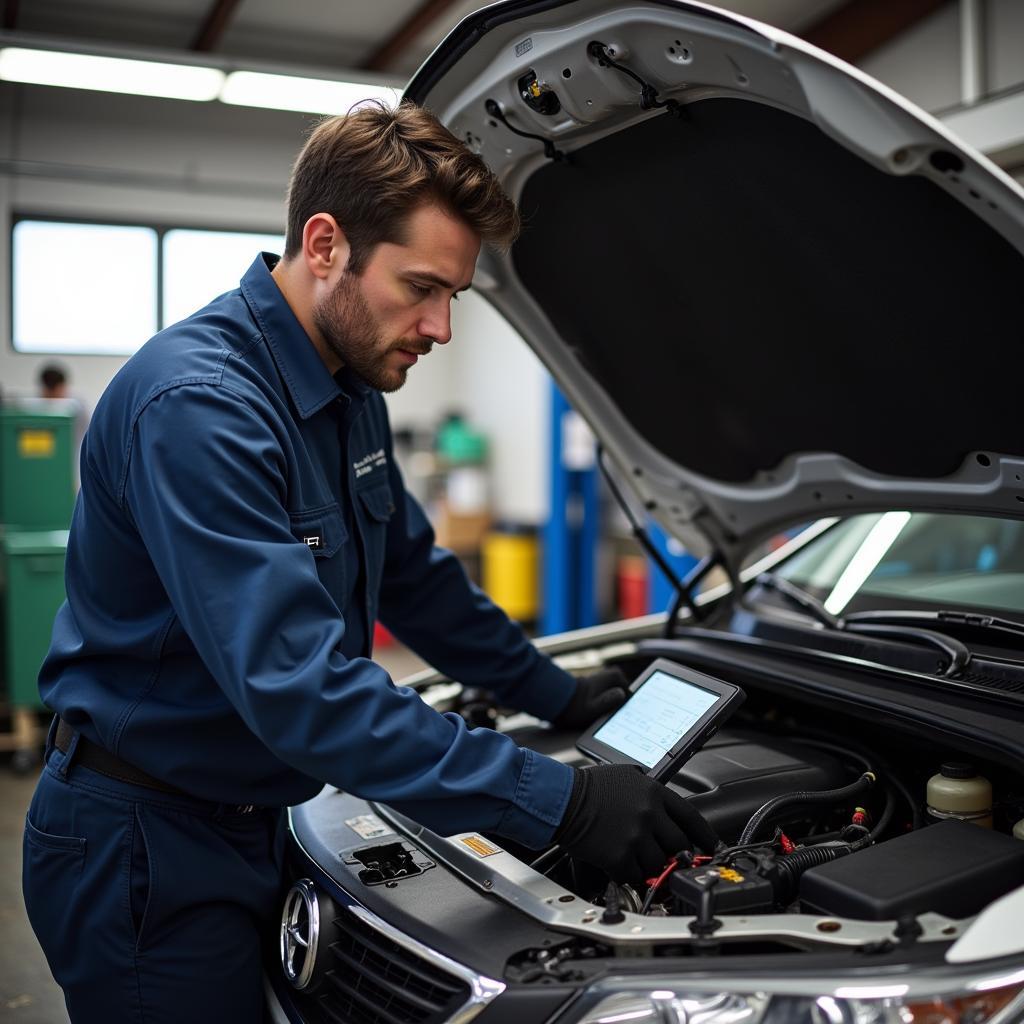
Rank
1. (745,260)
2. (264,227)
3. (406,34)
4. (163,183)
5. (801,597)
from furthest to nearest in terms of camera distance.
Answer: (264,227), (163,183), (406,34), (801,597), (745,260)

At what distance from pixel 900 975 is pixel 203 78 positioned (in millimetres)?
5771

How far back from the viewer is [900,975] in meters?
0.99

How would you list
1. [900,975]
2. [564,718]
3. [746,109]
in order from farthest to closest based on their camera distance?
1. [564,718]
2. [746,109]
3. [900,975]

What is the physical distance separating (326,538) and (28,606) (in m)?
3.67

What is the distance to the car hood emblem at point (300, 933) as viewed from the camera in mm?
1275

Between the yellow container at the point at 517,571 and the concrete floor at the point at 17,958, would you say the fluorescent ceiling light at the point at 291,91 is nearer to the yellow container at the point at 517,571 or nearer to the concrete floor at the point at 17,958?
the yellow container at the point at 517,571

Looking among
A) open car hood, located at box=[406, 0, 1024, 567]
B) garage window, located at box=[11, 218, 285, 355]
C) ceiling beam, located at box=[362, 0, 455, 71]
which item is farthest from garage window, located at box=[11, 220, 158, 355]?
open car hood, located at box=[406, 0, 1024, 567]

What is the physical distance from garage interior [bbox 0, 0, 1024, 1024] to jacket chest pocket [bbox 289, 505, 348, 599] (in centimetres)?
252

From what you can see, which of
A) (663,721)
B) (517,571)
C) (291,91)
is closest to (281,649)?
(663,721)

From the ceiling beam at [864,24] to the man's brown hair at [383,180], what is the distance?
14.7ft

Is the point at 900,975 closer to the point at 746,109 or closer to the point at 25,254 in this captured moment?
the point at 746,109

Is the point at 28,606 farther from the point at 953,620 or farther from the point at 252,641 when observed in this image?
the point at 953,620

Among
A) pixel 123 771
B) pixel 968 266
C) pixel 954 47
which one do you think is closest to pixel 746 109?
pixel 968 266

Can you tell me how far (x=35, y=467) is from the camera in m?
4.81
